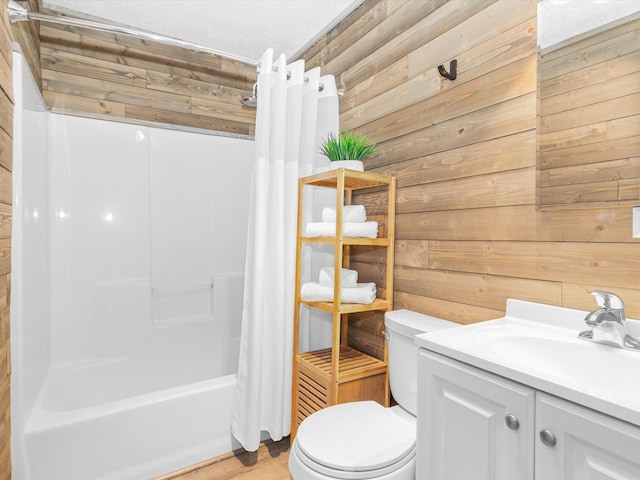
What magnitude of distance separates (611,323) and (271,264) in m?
1.34

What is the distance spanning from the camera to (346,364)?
176 cm

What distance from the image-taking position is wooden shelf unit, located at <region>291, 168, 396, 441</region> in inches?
64.3

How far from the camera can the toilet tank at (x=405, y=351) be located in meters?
1.44

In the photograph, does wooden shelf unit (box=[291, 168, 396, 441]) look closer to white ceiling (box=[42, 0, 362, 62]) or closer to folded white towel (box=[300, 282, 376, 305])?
folded white towel (box=[300, 282, 376, 305])

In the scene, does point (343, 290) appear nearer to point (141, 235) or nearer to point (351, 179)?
point (351, 179)

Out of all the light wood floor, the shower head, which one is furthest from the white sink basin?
the shower head

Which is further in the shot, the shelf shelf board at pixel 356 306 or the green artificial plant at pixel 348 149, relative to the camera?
the green artificial plant at pixel 348 149

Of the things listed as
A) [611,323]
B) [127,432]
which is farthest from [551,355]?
[127,432]

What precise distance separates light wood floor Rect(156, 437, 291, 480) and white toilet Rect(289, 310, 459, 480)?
2.12 feet

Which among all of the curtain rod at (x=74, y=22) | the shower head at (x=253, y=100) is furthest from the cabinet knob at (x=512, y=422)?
→ the curtain rod at (x=74, y=22)

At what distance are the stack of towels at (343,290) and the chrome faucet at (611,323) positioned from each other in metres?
0.87

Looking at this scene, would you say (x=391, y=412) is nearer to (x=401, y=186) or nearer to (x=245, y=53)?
(x=401, y=186)

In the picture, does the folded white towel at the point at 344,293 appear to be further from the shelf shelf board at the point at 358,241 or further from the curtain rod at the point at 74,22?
the curtain rod at the point at 74,22

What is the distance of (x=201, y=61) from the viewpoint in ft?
8.40
